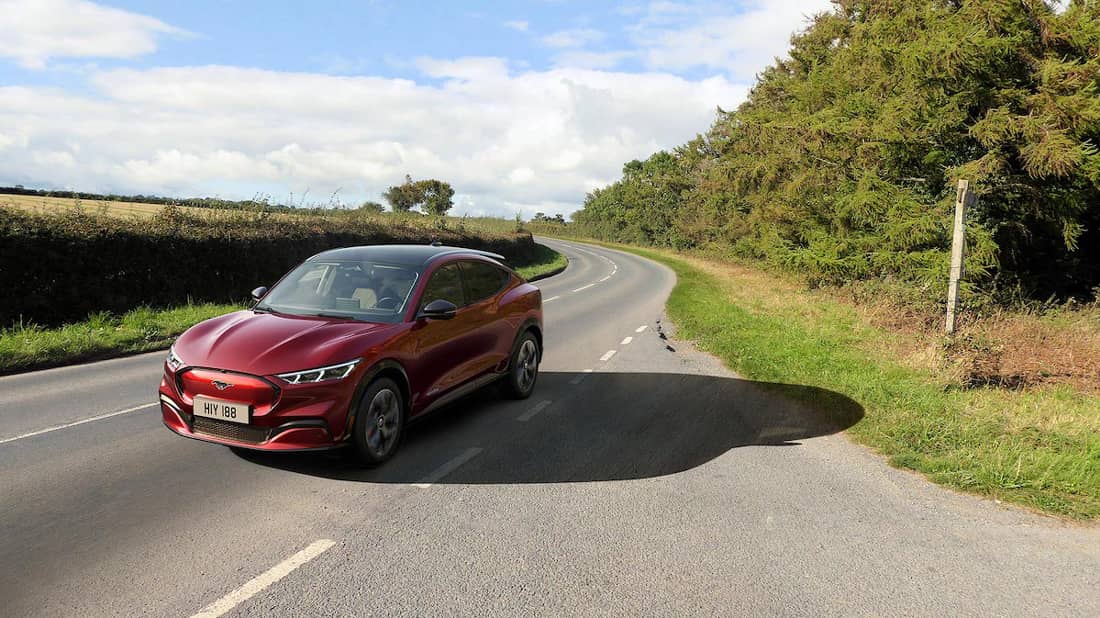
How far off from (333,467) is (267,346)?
3.67ft

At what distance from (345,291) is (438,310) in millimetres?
948

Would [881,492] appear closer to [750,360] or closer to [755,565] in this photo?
[755,565]

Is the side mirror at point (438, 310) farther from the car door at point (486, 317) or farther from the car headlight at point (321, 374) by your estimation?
the car headlight at point (321, 374)

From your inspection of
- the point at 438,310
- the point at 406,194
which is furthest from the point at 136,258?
the point at 406,194

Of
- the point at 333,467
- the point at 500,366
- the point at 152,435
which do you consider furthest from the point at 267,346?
the point at 500,366

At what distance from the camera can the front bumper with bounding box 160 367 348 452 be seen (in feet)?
16.3

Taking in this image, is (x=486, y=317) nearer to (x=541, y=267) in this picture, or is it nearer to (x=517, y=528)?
(x=517, y=528)

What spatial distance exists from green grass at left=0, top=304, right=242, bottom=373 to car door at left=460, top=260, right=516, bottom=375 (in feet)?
23.5

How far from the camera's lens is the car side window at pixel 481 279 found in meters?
7.31

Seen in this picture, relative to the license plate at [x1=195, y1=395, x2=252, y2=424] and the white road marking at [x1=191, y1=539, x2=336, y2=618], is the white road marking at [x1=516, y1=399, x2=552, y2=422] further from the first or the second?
the white road marking at [x1=191, y1=539, x2=336, y2=618]

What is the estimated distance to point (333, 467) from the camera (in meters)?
5.54

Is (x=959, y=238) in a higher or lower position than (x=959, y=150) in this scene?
lower

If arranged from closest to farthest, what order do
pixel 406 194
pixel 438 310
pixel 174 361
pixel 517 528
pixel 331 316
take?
pixel 517 528 → pixel 174 361 → pixel 331 316 → pixel 438 310 → pixel 406 194

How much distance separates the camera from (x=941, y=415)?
24.6 feet
